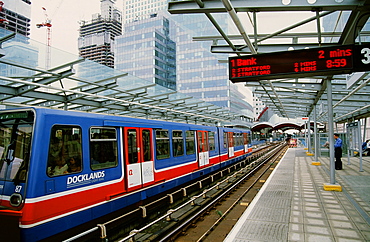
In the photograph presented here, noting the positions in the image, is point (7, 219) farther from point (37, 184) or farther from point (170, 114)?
point (170, 114)

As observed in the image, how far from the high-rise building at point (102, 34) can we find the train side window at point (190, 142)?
155 metres

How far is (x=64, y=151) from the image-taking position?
5.04m

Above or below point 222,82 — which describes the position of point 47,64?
below

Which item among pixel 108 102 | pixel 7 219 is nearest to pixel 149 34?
pixel 108 102

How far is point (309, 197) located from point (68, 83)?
981 centimetres

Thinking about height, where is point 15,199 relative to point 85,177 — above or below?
below

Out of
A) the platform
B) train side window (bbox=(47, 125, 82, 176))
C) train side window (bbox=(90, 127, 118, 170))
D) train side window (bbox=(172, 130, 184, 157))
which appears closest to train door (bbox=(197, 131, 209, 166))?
train side window (bbox=(172, 130, 184, 157))

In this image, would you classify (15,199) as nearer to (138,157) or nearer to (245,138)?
(138,157)

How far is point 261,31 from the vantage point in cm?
838

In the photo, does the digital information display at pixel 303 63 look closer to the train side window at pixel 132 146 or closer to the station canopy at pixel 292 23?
the station canopy at pixel 292 23

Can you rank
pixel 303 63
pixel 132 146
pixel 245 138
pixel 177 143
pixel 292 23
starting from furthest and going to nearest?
pixel 245 138
pixel 177 143
pixel 292 23
pixel 132 146
pixel 303 63

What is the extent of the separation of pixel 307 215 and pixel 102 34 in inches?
7025

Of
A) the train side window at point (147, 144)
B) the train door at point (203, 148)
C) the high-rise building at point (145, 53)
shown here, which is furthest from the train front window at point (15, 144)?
the high-rise building at point (145, 53)

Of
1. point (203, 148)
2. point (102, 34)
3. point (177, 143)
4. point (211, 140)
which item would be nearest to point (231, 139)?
point (211, 140)
